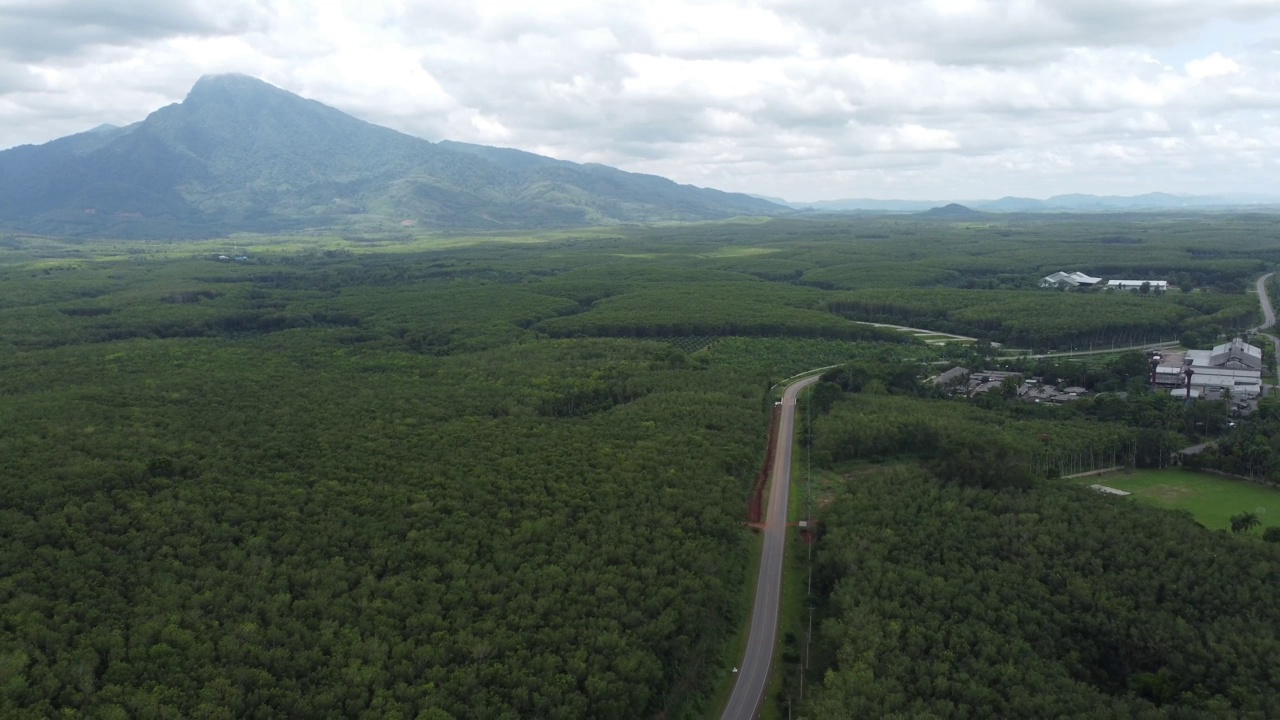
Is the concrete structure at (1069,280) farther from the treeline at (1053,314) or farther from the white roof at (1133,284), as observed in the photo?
the treeline at (1053,314)

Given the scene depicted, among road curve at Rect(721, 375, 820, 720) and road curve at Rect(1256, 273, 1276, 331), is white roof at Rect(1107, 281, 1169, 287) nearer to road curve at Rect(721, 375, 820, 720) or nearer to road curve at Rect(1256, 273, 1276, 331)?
road curve at Rect(1256, 273, 1276, 331)

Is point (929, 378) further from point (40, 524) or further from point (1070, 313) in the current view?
point (40, 524)

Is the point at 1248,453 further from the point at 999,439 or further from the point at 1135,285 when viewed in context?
the point at 1135,285

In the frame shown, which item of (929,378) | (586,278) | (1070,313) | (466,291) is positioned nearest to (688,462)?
(929,378)

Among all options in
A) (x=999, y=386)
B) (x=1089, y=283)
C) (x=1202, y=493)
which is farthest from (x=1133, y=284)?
(x=1202, y=493)

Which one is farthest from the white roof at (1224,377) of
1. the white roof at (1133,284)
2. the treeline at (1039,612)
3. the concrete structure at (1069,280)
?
the white roof at (1133,284)

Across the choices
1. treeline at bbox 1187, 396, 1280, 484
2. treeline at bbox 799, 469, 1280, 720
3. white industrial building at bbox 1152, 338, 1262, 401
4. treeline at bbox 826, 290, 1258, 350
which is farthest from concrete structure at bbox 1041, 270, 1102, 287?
treeline at bbox 799, 469, 1280, 720

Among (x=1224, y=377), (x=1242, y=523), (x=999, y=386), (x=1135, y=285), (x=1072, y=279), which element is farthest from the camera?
(x=1072, y=279)
